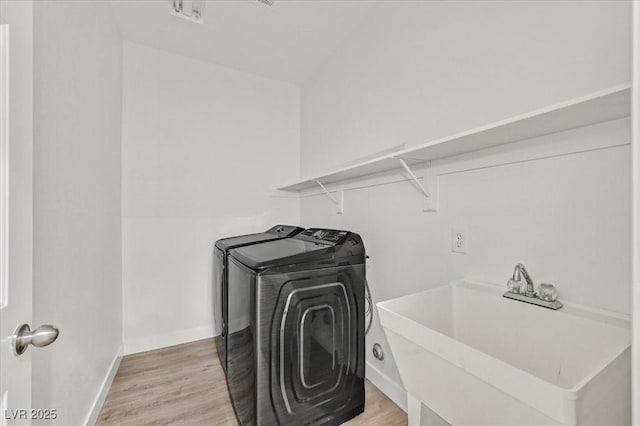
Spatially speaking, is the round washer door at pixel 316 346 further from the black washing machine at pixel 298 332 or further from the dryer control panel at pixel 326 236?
the dryer control panel at pixel 326 236

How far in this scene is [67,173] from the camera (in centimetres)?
126

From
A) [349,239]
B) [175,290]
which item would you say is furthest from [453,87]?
[175,290]

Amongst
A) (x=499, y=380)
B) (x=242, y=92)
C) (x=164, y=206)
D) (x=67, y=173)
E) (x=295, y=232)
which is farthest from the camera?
(x=242, y=92)

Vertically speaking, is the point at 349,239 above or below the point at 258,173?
below

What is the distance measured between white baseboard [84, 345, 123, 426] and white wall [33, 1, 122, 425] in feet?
0.11

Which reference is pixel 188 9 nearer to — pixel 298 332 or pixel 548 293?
pixel 298 332

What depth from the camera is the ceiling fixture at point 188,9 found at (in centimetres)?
193

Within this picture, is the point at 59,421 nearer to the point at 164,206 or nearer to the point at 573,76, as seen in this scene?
the point at 164,206

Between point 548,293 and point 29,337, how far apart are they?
4.94ft

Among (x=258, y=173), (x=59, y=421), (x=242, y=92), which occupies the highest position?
(x=242, y=92)

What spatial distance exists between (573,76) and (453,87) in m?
0.50

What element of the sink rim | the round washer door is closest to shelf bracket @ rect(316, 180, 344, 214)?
the round washer door

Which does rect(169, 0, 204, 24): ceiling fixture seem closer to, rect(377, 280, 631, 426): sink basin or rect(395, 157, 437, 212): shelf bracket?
rect(395, 157, 437, 212): shelf bracket

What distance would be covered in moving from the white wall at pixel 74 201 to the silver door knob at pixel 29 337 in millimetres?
468
